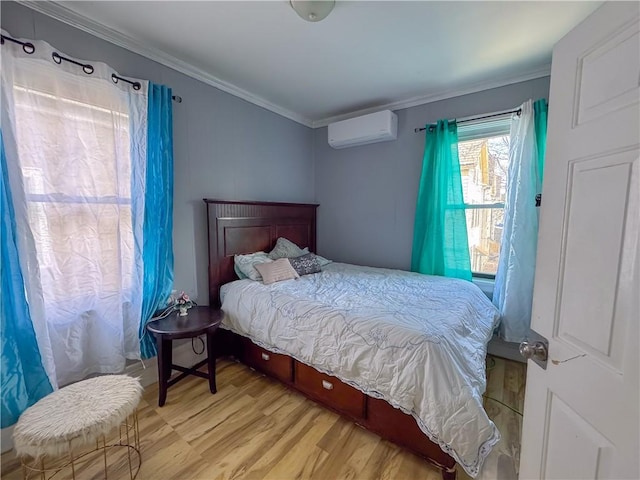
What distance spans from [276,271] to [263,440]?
4.24 ft

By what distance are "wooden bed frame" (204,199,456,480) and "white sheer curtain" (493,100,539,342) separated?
5.23ft

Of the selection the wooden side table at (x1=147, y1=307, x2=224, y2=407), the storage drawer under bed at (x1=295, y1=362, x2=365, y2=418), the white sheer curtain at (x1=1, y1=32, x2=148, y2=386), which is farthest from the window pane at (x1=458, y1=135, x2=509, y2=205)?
the white sheer curtain at (x1=1, y1=32, x2=148, y2=386)

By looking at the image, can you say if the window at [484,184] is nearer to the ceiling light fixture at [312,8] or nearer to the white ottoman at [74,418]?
the ceiling light fixture at [312,8]

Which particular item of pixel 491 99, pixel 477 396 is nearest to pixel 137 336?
pixel 477 396

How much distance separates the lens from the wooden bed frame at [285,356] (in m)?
1.50

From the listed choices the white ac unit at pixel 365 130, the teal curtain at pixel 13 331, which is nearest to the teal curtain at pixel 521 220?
the white ac unit at pixel 365 130

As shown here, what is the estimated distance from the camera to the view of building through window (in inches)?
106

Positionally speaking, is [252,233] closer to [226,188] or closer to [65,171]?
[226,188]

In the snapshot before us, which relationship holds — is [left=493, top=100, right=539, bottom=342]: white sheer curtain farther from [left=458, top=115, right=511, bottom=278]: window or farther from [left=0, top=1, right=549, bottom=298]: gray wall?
[left=0, top=1, right=549, bottom=298]: gray wall

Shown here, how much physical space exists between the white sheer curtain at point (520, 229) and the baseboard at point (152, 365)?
2867 millimetres

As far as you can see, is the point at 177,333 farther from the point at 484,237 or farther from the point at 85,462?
the point at 484,237

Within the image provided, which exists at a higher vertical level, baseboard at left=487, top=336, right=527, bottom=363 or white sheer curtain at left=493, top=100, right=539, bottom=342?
white sheer curtain at left=493, top=100, right=539, bottom=342

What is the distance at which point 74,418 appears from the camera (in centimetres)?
118

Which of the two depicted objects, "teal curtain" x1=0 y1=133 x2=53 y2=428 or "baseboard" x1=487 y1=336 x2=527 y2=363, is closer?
"teal curtain" x1=0 y1=133 x2=53 y2=428
